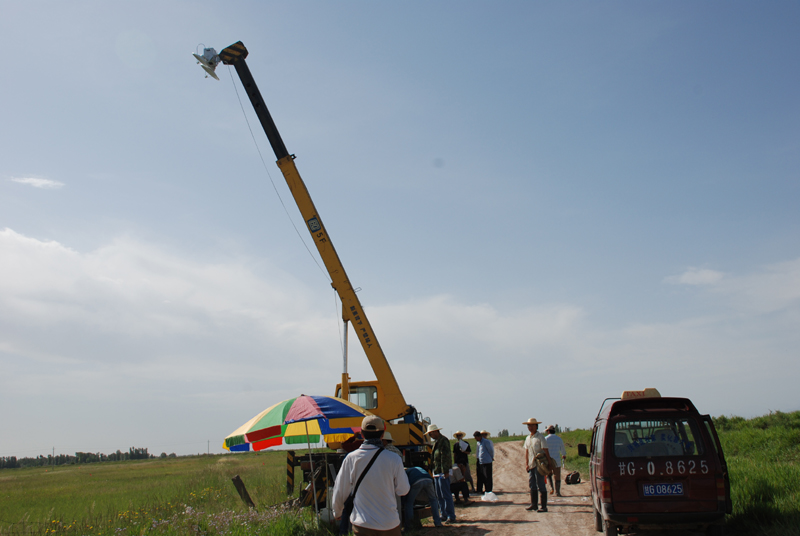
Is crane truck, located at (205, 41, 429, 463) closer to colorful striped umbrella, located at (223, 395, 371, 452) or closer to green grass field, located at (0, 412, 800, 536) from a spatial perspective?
green grass field, located at (0, 412, 800, 536)

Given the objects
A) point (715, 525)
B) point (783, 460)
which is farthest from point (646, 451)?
point (783, 460)

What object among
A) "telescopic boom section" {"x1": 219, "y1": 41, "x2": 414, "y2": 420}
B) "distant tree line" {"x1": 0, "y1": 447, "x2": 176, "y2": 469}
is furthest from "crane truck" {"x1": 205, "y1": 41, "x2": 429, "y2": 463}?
"distant tree line" {"x1": 0, "y1": 447, "x2": 176, "y2": 469}

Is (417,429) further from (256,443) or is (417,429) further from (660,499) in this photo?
(660,499)

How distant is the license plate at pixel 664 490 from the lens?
6.73 metres

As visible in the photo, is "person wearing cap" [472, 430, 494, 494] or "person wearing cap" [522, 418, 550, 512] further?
"person wearing cap" [472, 430, 494, 494]

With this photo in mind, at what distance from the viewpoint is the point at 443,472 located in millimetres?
11508

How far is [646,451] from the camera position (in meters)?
7.00

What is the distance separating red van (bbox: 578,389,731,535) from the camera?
6.66 metres

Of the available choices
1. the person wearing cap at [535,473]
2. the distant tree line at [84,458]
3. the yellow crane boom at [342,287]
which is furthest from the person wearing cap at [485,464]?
the distant tree line at [84,458]

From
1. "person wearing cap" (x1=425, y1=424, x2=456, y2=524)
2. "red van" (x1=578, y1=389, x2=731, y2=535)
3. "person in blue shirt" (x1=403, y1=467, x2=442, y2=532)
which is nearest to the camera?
"red van" (x1=578, y1=389, x2=731, y2=535)

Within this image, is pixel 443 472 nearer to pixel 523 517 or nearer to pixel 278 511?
pixel 523 517

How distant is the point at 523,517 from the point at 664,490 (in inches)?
161

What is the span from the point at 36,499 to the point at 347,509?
21.7m

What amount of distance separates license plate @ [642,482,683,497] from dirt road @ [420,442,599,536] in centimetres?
208
